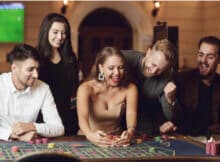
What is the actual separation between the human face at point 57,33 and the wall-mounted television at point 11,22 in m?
4.04

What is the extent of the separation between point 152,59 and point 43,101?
2.40 ft

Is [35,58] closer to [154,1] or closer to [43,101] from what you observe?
[43,101]

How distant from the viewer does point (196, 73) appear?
3.66 meters

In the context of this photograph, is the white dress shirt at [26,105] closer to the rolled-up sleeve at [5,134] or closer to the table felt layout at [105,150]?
the rolled-up sleeve at [5,134]

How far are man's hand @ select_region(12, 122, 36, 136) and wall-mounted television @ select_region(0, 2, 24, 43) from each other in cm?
440

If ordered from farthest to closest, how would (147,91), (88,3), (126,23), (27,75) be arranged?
(126,23)
(88,3)
(147,91)
(27,75)

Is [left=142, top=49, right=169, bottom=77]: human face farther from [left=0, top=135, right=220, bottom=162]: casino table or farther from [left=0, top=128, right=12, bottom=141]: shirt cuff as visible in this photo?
[left=0, top=128, right=12, bottom=141]: shirt cuff

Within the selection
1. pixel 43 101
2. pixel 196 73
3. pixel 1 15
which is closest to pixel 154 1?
pixel 1 15

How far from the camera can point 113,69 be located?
3102 millimetres

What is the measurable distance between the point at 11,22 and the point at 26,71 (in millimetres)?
4404

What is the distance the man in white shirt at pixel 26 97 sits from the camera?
3123mm

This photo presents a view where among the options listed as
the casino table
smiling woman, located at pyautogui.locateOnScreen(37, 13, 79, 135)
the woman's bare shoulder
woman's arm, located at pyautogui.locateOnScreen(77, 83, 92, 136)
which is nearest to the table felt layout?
the casino table

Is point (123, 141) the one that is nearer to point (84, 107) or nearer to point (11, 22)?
point (84, 107)

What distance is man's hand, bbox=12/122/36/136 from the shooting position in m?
3.00
